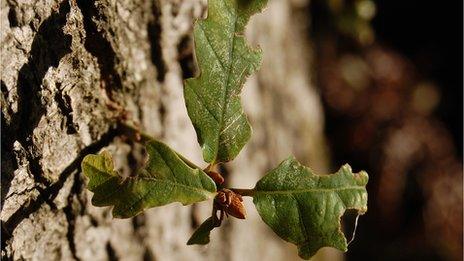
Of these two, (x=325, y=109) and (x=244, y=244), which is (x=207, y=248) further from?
(x=325, y=109)

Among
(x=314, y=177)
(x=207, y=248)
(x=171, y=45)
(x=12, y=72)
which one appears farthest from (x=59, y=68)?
(x=207, y=248)

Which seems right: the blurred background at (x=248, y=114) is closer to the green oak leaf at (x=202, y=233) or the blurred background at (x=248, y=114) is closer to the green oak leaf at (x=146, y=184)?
the green oak leaf at (x=146, y=184)

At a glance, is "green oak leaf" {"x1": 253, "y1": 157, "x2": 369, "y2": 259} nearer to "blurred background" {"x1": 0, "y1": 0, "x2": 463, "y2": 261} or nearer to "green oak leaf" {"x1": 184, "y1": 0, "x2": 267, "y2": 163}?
"green oak leaf" {"x1": 184, "y1": 0, "x2": 267, "y2": 163}

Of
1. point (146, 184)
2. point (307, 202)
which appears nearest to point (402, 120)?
point (307, 202)

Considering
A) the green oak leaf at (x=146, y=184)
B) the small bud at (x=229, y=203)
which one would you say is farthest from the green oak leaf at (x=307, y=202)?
the green oak leaf at (x=146, y=184)

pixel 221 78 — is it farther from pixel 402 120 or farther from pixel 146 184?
pixel 402 120

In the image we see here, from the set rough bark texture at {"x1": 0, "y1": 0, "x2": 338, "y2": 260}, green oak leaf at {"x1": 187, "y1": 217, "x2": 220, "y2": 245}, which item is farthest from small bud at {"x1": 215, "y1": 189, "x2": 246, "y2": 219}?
rough bark texture at {"x1": 0, "y1": 0, "x2": 338, "y2": 260}
